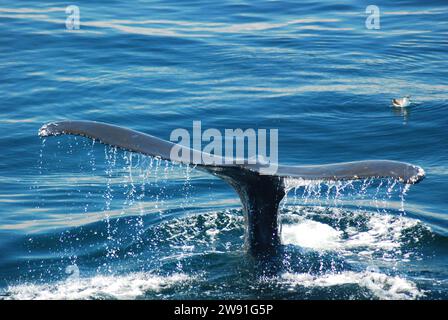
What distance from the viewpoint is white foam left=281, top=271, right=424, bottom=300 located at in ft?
26.6

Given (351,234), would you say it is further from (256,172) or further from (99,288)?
(99,288)

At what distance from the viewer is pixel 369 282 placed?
27.2 feet

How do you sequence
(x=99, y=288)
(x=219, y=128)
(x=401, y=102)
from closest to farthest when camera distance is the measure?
(x=99, y=288) < (x=219, y=128) < (x=401, y=102)

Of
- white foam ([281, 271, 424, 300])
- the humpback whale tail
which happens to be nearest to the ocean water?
white foam ([281, 271, 424, 300])

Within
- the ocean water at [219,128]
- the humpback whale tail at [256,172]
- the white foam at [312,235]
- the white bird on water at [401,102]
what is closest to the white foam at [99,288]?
the ocean water at [219,128]

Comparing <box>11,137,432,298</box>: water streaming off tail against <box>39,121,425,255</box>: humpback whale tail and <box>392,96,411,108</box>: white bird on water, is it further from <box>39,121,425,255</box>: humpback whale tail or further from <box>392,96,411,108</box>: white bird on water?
<box>392,96,411,108</box>: white bird on water

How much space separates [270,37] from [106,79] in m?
4.06

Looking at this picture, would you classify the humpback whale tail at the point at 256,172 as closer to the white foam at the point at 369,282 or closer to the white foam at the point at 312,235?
the white foam at the point at 369,282

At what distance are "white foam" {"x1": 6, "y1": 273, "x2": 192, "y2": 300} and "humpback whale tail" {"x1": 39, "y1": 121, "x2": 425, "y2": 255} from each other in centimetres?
83

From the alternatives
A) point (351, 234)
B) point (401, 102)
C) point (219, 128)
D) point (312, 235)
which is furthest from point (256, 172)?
point (401, 102)

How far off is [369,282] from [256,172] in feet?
4.57

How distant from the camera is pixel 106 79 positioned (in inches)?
709
